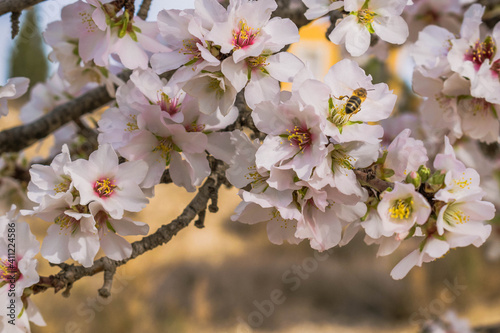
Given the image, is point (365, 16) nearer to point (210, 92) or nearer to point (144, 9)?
point (210, 92)

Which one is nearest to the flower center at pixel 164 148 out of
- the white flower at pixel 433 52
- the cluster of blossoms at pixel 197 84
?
the cluster of blossoms at pixel 197 84

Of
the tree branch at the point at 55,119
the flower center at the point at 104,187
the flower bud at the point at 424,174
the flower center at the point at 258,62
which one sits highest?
the flower center at the point at 258,62

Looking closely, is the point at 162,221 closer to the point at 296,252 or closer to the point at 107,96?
the point at 296,252

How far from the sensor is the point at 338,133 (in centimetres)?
52

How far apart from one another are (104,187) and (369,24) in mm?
412

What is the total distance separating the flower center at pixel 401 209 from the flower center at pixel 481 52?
32 centimetres

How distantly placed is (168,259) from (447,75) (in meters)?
2.79

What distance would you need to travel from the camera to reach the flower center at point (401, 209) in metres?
0.54

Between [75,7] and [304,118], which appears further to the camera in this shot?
[75,7]

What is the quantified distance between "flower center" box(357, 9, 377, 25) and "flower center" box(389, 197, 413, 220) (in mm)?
261

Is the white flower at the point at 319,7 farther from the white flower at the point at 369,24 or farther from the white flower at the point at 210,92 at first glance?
the white flower at the point at 210,92

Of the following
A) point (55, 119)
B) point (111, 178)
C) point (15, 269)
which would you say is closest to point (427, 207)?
point (111, 178)

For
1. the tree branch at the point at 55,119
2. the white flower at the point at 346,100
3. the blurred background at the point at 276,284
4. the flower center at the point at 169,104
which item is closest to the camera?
the white flower at the point at 346,100

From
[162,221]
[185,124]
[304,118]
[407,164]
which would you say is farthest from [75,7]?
[162,221]
